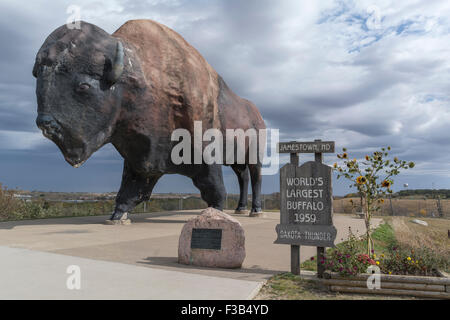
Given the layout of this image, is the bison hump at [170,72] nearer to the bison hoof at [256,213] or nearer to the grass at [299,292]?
the bison hoof at [256,213]

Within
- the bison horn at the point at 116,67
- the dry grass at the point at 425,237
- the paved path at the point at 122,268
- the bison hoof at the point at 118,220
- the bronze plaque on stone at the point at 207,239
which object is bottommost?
the dry grass at the point at 425,237

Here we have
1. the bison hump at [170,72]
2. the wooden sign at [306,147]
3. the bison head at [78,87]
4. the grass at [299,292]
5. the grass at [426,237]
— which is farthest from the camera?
the bison hump at [170,72]

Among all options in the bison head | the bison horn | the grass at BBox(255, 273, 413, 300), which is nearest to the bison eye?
the bison head

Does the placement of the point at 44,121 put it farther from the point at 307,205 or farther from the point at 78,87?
the point at 307,205

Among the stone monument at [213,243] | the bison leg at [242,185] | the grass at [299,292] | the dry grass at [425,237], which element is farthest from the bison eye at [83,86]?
the bison leg at [242,185]

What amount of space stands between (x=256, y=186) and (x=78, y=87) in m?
9.86

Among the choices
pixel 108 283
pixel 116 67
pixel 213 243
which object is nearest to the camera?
pixel 108 283

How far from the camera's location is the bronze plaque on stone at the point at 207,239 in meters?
5.45

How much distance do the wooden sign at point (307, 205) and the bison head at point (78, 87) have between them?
232 inches

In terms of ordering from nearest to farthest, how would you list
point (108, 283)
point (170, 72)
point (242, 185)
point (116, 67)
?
point (108, 283) → point (116, 67) → point (170, 72) → point (242, 185)

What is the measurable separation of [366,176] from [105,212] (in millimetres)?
14471

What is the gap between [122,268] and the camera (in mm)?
5004

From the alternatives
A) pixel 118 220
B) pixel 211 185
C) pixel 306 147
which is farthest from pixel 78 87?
pixel 306 147
